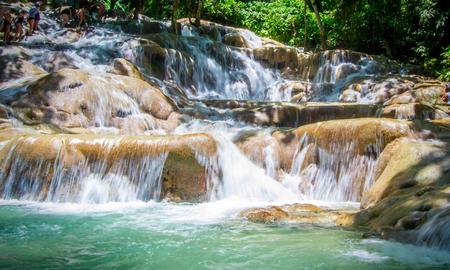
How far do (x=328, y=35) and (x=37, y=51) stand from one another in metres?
18.0

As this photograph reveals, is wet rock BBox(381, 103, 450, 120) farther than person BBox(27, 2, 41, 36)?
No

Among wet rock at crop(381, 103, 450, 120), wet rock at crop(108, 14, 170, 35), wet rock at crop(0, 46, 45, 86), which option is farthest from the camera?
wet rock at crop(108, 14, 170, 35)

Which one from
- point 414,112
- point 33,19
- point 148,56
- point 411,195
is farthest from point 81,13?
point 411,195

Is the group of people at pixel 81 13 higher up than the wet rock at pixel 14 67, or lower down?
higher up

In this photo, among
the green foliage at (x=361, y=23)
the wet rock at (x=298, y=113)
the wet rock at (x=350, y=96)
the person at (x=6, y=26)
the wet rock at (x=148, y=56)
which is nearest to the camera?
the wet rock at (x=298, y=113)

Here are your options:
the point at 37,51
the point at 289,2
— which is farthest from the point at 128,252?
the point at 289,2

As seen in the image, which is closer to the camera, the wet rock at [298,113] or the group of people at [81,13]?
the wet rock at [298,113]

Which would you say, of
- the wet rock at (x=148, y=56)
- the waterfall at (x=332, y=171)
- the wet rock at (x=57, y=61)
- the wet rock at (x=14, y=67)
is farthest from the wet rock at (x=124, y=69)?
the waterfall at (x=332, y=171)

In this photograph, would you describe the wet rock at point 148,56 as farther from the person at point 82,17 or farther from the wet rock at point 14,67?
the person at point 82,17

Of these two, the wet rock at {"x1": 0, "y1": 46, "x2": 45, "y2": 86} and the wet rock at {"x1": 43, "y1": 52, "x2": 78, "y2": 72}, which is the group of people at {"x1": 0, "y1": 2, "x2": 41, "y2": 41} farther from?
the wet rock at {"x1": 0, "y1": 46, "x2": 45, "y2": 86}

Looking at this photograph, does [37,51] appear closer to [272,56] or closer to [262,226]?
[272,56]

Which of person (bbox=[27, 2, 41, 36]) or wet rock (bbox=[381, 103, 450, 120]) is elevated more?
person (bbox=[27, 2, 41, 36])

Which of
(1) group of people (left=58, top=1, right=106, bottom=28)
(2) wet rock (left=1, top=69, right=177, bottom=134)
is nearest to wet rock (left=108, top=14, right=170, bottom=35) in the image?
(1) group of people (left=58, top=1, right=106, bottom=28)

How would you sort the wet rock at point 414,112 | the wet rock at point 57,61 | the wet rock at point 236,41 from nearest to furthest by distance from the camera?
the wet rock at point 414,112, the wet rock at point 57,61, the wet rock at point 236,41
